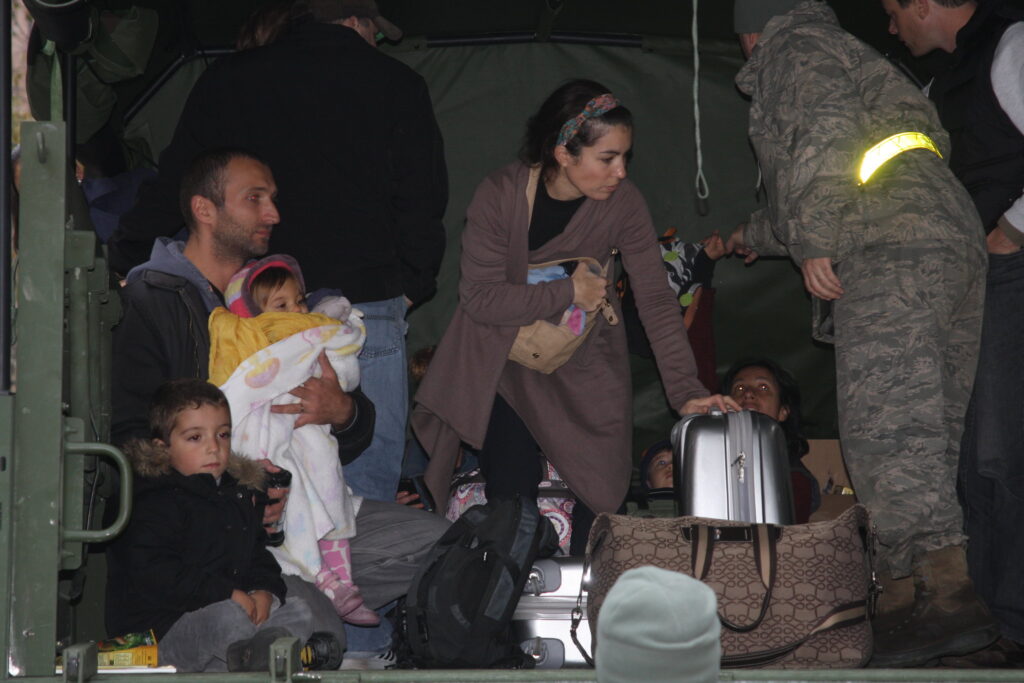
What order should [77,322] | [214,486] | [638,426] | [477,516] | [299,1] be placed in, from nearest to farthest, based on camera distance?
1. [77,322]
2. [214,486]
3. [477,516]
4. [299,1]
5. [638,426]

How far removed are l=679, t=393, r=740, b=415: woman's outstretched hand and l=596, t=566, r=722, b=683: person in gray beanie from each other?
188 cm


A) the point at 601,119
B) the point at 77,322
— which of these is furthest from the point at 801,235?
the point at 77,322

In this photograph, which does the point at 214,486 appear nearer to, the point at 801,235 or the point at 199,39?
the point at 801,235

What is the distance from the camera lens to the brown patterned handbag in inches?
105

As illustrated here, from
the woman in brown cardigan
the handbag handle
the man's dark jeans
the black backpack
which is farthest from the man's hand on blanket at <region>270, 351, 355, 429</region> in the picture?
the man's dark jeans

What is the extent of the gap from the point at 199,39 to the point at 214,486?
8.20 feet

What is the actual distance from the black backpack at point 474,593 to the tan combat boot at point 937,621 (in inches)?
36.7

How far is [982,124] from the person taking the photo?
3.49 metres

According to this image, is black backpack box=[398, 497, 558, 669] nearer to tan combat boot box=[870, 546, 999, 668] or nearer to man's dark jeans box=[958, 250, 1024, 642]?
tan combat boot box=[870, 546, 999, 668]

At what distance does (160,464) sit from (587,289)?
1385 mm

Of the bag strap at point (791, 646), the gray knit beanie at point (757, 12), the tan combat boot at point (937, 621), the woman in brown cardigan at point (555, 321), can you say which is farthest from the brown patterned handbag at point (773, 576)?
the gray knit beanie at point (757, 12)

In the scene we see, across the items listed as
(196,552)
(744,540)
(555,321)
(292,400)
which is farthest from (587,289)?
(196,552)

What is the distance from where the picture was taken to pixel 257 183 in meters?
3.50

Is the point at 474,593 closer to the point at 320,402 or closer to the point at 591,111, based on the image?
the point at 320,402
